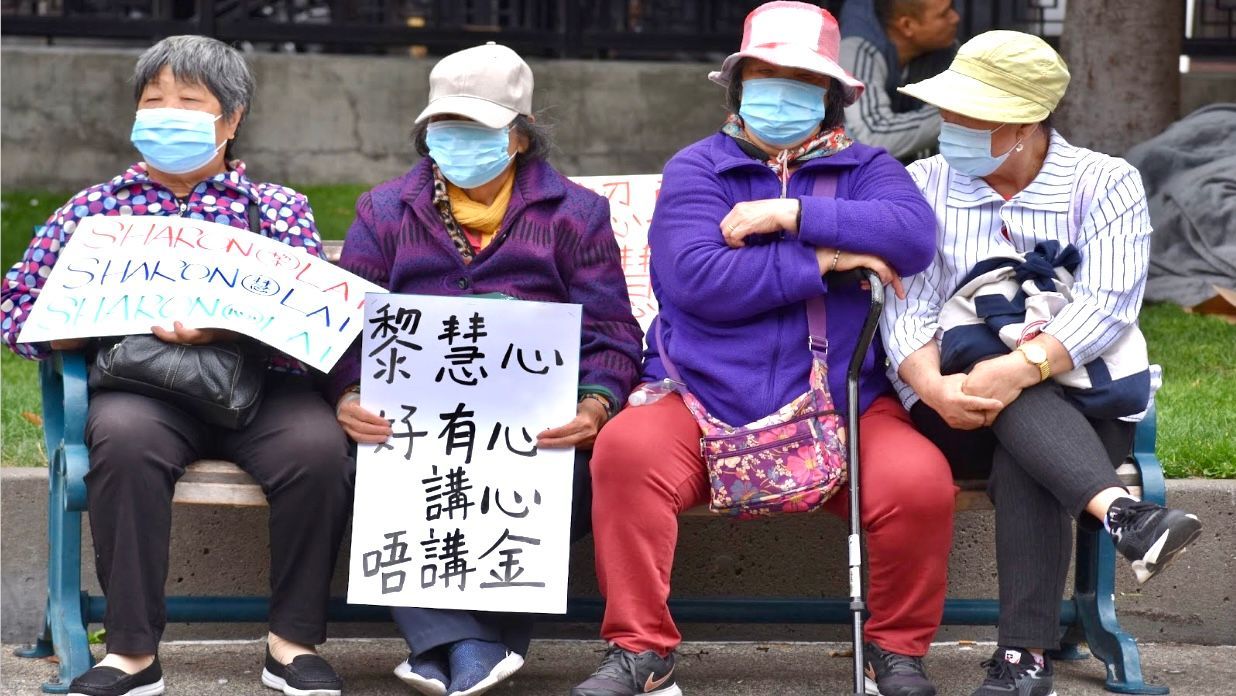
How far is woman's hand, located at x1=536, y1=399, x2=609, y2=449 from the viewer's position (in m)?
4.13

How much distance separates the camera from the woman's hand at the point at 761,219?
402cm

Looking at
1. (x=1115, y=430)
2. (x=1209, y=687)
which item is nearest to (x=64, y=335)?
(x=1115, y=430)

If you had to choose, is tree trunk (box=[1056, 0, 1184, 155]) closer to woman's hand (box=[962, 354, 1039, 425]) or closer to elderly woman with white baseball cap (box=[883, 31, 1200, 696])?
elderly woman with white baseball cap (box=[883, 31, 1200, 696])

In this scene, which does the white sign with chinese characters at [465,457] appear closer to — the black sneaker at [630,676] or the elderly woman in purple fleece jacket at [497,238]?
the elderly woman in purple fleece jacket at [497,238]

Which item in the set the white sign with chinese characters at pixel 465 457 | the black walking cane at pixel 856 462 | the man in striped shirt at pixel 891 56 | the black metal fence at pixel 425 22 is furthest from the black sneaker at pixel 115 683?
the black metal fence at pixel 425 22

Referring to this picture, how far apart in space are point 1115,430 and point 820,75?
1113 mm

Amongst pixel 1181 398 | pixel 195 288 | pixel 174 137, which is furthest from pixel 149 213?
pixel 1181 398

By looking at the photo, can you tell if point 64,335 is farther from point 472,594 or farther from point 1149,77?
point 1149,77

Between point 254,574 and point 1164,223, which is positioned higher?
point 1164,223

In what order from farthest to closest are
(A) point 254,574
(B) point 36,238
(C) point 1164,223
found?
(C) point 1164,223 < (A) point 254,574 < (B) point 36,238

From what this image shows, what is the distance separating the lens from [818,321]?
13.4 feet

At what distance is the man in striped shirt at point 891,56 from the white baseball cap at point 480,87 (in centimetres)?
303

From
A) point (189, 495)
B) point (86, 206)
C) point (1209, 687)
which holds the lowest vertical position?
point (1209, 687)

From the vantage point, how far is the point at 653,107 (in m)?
10.2
